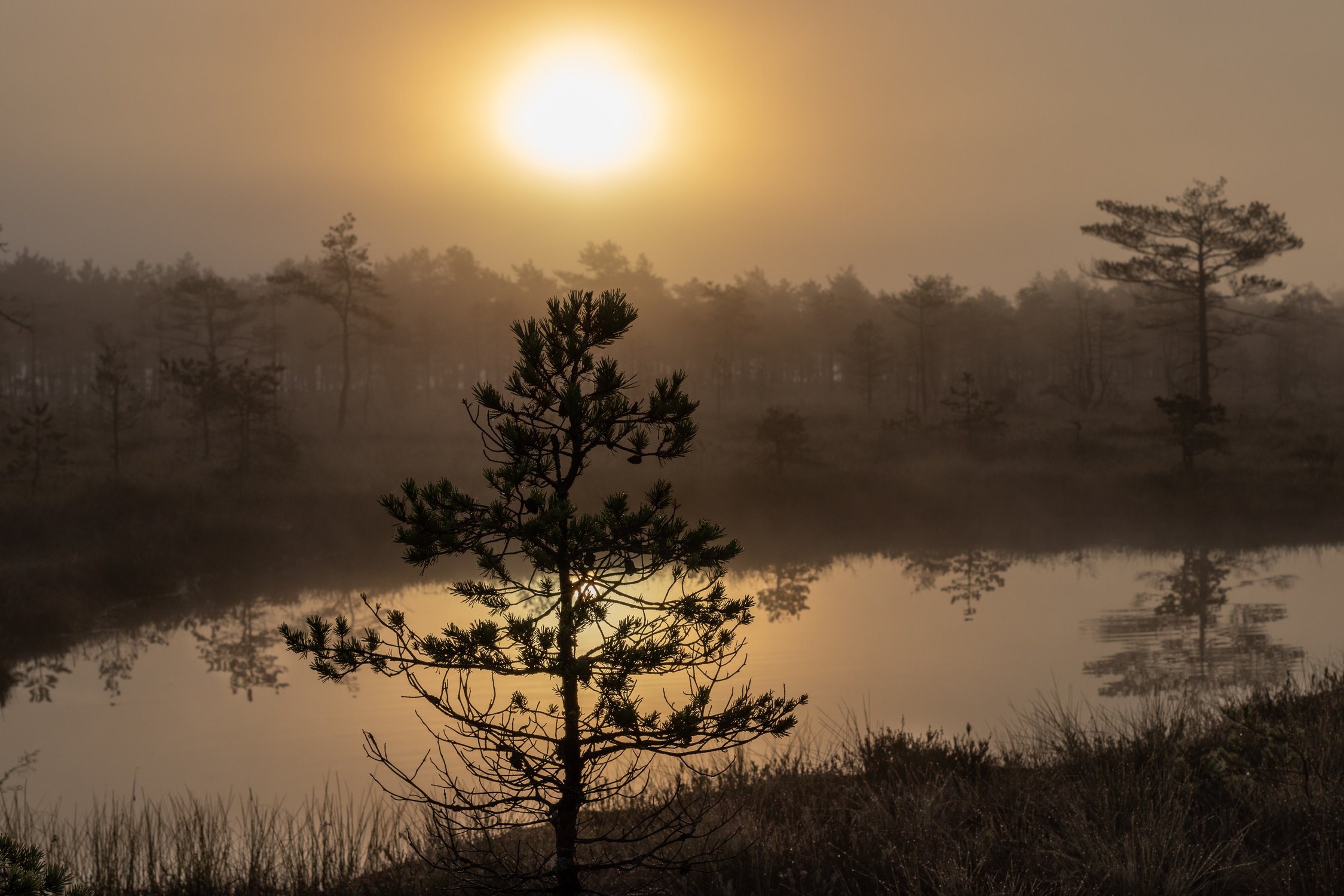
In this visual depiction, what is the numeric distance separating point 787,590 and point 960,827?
14307 millimetres

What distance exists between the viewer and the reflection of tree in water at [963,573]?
20.9 meters

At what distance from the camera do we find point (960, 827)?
23.5 ft

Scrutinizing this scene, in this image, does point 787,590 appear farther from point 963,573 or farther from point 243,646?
point 243,646

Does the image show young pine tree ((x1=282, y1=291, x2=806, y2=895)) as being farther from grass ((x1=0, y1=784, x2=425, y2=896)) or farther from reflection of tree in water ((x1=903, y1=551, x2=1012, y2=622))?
reflection of tree in water ((x1=903, y1=551, x2=1012, y2=622))

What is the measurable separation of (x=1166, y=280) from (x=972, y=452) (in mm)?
11459

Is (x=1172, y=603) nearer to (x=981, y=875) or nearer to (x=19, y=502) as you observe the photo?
(x=981, y=875)

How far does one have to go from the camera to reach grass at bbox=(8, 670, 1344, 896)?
6.44 metres

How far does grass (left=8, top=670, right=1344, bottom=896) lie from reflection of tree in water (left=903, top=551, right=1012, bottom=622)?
30.6ft

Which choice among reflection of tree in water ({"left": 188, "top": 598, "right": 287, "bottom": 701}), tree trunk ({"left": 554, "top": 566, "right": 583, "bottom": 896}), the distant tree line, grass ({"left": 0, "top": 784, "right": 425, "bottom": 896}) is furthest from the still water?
the distant tree line

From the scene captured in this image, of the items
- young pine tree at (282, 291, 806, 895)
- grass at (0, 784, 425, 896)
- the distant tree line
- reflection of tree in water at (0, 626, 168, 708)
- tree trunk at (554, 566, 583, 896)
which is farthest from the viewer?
the distant tree line

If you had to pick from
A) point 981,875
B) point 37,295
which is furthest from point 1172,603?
point 37,295

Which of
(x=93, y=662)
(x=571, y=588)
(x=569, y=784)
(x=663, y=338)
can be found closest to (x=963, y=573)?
(x=93, y=662)

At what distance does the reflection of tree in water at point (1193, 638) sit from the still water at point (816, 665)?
0.05 meters

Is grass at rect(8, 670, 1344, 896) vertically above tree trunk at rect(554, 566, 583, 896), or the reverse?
tree trunk at rect(554, 566, 583, 896)
